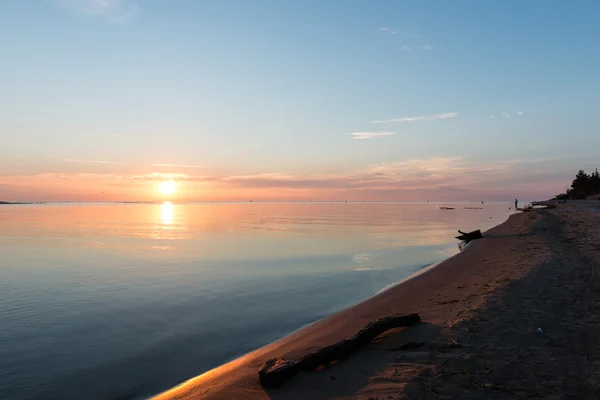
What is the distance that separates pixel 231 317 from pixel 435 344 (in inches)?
315

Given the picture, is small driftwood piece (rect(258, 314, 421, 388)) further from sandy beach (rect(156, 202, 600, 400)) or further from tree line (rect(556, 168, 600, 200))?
tree line (rect(556, 168, 600, 200))

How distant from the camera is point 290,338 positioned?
11.1m

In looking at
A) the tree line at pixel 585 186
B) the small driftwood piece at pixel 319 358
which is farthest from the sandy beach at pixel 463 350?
the tree line at pixel 585 186

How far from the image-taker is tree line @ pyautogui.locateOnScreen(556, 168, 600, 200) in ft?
391

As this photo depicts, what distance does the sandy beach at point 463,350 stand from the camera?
238 inches

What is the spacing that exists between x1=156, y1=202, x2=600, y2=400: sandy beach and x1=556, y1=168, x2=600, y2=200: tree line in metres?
132

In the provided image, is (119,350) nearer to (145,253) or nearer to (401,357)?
(401,357)

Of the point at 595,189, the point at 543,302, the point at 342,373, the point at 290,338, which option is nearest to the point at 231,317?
the point at 290,338

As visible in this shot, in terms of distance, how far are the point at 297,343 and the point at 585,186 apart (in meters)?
153

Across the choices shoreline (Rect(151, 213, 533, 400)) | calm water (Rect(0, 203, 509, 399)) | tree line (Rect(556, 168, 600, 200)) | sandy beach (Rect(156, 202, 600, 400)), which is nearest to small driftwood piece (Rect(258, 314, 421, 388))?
sandy beach (Rect(156, 202, 600, 400))

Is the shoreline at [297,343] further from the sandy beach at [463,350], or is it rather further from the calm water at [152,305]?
the calm water at [152,305]

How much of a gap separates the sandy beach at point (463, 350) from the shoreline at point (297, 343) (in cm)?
4

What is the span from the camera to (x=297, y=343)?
1033cm

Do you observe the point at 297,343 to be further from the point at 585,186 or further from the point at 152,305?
the point at 585,186
